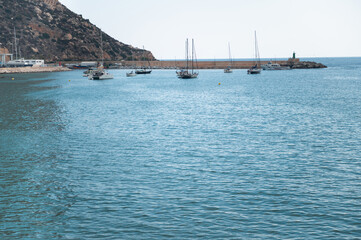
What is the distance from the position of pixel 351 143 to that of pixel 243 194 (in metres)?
17.6

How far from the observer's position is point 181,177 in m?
26.0

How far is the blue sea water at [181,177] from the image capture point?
727 inches

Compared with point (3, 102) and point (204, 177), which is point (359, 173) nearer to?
point (204, 177)

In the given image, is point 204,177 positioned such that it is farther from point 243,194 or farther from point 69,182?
point 69,182

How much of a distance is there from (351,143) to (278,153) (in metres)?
8.03

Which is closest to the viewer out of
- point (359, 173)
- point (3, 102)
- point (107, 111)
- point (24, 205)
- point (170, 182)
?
point (24, 205)

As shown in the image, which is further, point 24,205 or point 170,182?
point 170,182

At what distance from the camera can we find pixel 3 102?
71625mm

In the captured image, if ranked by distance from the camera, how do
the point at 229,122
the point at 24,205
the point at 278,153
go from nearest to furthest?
the point at 24,205 → the point at 278,153 → the point at 229,122

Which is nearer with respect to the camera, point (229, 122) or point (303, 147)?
point (303, 147)

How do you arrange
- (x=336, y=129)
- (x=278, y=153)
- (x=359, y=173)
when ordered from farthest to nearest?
1. (x=336, y=129)
2. (x=278, y=153)
3. (x=359, y=173)

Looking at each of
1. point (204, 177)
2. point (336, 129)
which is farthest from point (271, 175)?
point (336, 129)

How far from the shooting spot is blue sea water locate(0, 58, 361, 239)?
18453mm

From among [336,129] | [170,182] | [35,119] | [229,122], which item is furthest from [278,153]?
[35,119]
